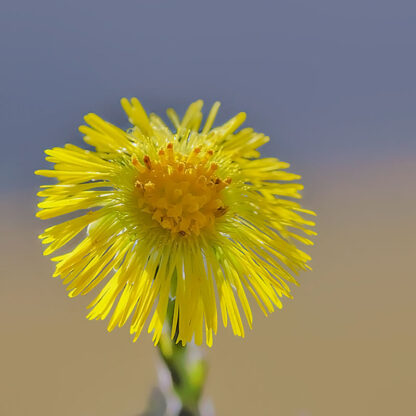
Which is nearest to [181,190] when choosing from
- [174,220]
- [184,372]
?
[174,220]

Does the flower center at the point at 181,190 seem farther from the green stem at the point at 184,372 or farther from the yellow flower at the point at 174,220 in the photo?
the green stem at the point at 184,372

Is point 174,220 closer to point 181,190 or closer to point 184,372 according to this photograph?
point 181,190

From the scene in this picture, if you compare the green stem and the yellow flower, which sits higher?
the yellow flower

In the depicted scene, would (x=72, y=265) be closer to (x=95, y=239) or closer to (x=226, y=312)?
(x=95, y=239)

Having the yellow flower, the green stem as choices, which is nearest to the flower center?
the yellow flower

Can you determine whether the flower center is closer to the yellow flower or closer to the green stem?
the yellow flower

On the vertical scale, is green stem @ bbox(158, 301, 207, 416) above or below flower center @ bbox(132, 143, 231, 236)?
below

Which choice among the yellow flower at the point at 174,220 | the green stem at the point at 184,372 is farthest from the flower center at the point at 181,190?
the green stem at the point at 184,372
